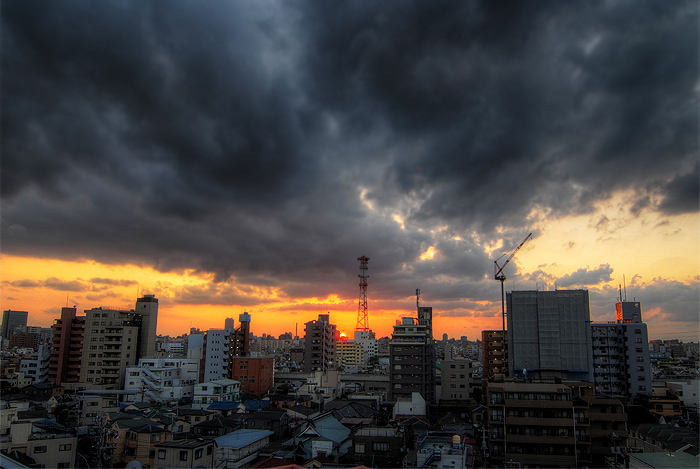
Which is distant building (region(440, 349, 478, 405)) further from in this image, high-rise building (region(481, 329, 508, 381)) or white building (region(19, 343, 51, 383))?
white building (region(19, 343, 51, 383))

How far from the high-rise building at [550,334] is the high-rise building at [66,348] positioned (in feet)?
210

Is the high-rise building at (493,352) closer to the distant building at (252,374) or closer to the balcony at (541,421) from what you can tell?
the distant building at (252,374)

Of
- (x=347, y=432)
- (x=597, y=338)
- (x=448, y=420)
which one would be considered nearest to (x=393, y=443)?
(x=347, y=432)

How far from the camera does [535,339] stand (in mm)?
56281

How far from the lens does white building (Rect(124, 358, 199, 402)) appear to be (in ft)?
190

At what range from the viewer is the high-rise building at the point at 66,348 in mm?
69562

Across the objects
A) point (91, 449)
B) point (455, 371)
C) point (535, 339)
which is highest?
point (535, 339)

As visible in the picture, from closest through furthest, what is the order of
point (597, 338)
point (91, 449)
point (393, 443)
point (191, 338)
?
1. point (393, 443)
2. point (91, 449)
3. point (597, 338)
4. point (191, 338)

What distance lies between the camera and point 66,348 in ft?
232

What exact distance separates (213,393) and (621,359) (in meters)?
Answer: 55.8

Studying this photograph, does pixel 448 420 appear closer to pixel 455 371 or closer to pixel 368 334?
pixel 455 371

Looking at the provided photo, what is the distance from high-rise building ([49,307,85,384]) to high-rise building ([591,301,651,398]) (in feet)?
253

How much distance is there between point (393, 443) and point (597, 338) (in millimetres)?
46128

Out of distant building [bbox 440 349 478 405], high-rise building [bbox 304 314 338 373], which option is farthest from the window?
high-rise building [bbox 304 314 338 373]
